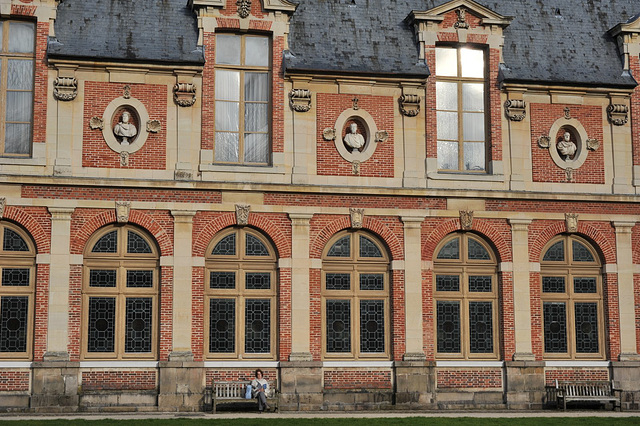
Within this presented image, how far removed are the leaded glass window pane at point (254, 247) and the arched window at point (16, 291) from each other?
5346 mm

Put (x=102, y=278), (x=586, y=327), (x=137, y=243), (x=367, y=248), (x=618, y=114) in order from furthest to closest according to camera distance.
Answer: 1. (x=618, y=114)
2. (x=586, y=327)
3. (x=367, y=248)
4. (x=137, y=243)
5. (x=102, y=278)

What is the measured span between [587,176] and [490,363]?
590 cm

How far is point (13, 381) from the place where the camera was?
23562 millimetres

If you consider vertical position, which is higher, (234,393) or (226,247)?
(226,247)

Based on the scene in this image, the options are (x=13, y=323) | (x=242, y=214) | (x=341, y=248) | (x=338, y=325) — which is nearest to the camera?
(x=13, y=323)

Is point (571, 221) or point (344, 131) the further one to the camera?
point (571, 221)

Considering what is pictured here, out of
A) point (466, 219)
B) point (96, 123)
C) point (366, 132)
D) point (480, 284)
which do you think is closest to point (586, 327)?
point (480, 284)

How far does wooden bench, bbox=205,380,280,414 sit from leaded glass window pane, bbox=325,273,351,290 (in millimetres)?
3082

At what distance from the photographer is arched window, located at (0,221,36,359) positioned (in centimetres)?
2391

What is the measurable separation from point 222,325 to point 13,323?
201 inches

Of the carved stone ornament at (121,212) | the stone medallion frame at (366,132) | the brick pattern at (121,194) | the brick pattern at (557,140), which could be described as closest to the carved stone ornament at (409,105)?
the stone medallion frame at (366,132)

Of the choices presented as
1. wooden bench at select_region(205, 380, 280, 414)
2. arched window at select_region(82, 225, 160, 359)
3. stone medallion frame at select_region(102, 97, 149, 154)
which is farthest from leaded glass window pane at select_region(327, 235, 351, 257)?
stone medallion frame at select_region(102, 97, 149, 154)

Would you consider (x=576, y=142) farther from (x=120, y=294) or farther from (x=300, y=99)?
(x=120, y=294)

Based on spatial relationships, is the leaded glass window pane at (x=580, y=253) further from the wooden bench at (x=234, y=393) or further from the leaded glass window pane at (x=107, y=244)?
the leaded glass window pane at (x=107, y=244)
